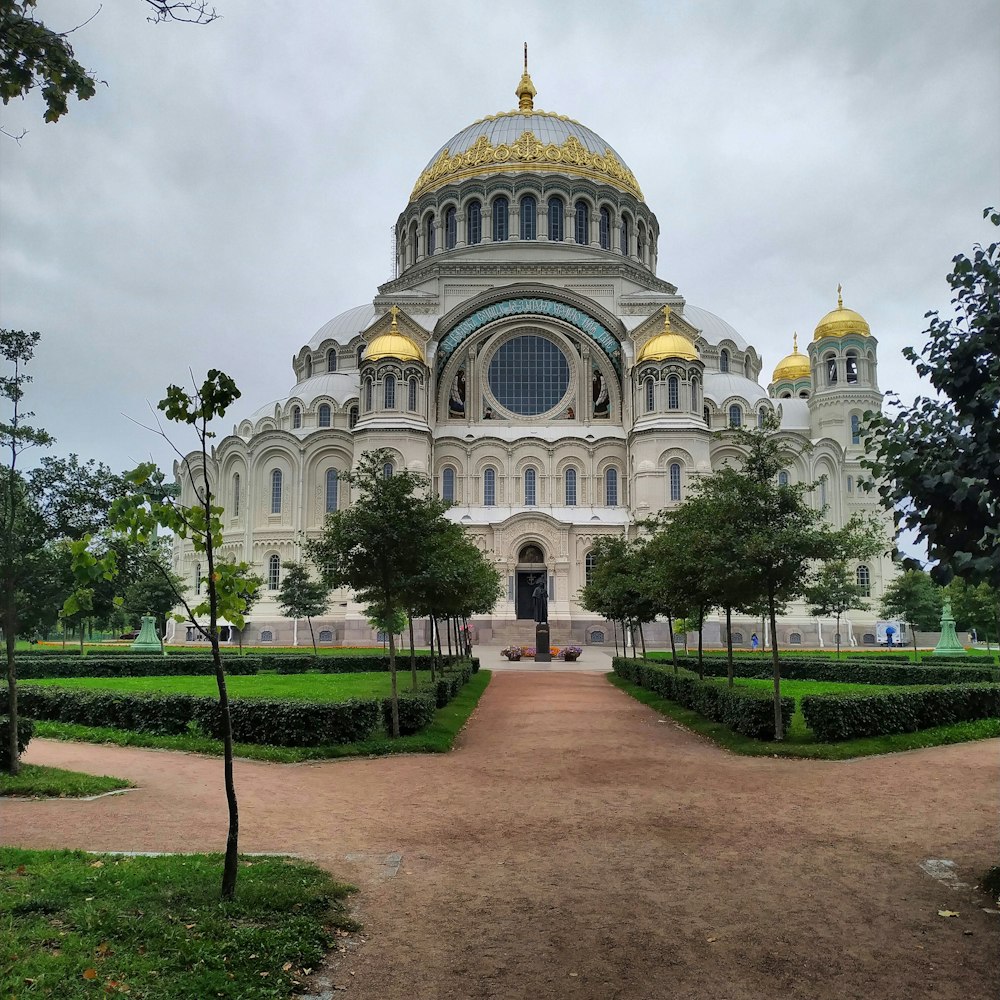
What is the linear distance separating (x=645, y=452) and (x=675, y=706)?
1285 inches

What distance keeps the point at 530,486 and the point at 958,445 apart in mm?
49450

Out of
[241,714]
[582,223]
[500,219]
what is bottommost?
[241,714]

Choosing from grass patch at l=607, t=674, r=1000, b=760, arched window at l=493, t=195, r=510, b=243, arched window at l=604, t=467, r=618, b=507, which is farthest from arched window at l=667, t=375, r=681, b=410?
grass patch at l=607, t=674, r=1000, b=760

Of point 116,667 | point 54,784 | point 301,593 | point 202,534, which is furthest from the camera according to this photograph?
point 301,593

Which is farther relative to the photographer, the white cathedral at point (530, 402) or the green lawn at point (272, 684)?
the white cathedral at point (530, 402)

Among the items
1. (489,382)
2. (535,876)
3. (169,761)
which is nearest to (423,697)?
(169,761)

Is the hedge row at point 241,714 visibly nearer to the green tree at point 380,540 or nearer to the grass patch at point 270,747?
the grass patch at point 270,747

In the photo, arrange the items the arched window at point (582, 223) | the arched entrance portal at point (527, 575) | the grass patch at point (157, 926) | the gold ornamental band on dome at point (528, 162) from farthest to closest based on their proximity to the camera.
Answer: the gold ornamental band on dome at point (528, 162)
the arched window at point (582, 223)
the arched entrance portal at point (527, 575)
the grass patch at point (157, 926)

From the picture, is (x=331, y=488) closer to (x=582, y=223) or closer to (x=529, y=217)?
(x=529, y=217)

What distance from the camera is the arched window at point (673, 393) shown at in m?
55.5

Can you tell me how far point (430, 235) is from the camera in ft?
220

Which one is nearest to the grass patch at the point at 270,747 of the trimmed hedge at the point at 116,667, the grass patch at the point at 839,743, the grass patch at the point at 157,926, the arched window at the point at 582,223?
the grass patch at the point at 839,743

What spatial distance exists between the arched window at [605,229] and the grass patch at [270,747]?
51684 millimetres

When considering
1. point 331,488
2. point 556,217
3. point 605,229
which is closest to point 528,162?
point 556,217
